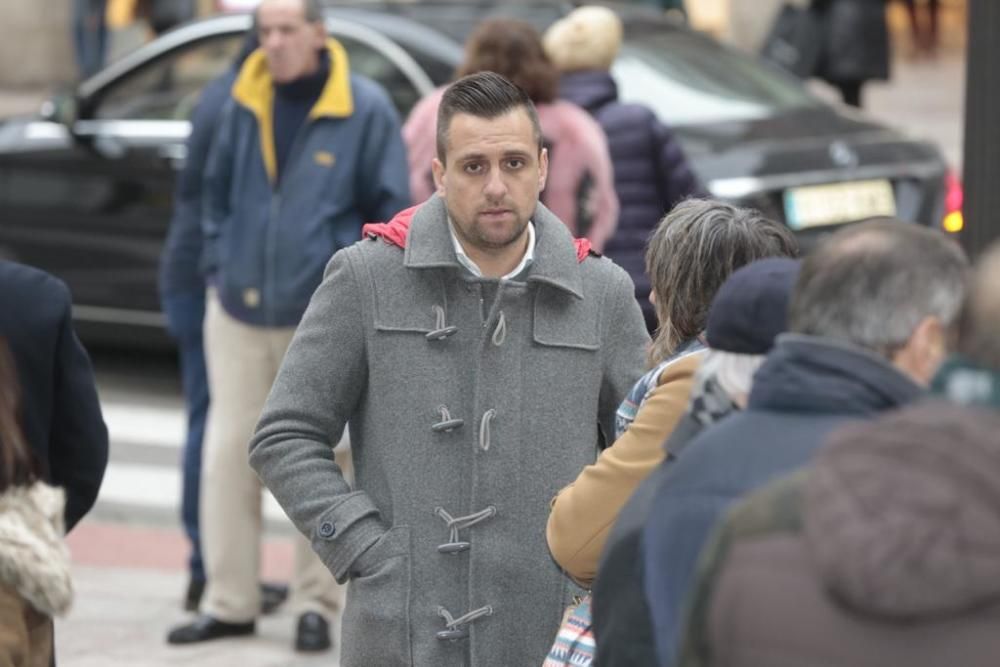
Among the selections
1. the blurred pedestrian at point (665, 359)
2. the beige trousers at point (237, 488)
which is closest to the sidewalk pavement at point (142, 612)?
the beige trousers at point (237, 488)

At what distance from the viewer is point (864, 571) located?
7.08ft

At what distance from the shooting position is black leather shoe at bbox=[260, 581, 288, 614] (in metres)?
7.03

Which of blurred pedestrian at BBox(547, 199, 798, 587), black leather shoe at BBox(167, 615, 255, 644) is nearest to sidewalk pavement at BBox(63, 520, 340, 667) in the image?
black leather shoe at BBox(167, 615, 255, 644)

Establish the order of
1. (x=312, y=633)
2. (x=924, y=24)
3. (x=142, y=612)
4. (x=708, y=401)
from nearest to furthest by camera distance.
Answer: (x=708, y=401) < (x=312, y=633) < (x=142, y=612) < (x=924, y=24)

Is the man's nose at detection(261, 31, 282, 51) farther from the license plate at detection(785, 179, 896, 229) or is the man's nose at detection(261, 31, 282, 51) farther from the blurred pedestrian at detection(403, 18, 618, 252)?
the license plate at detection(785, 179, 896, 229)

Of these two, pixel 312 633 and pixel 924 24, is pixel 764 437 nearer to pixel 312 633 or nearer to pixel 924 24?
pixel 312 633

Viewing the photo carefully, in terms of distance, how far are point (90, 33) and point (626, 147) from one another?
12.3 metres

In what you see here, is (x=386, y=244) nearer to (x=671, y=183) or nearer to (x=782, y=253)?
(x=782, y=253)

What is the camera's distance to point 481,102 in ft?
13.1

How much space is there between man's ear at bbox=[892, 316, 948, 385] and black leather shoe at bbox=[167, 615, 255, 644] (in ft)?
14.1

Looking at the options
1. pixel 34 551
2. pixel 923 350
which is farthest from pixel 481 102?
Answer: pixel 923 350

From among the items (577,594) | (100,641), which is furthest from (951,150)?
(577,594)

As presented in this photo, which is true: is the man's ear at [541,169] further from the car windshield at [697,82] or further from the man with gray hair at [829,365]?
the car windshield at [697,82]

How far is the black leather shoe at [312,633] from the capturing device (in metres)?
6.51
